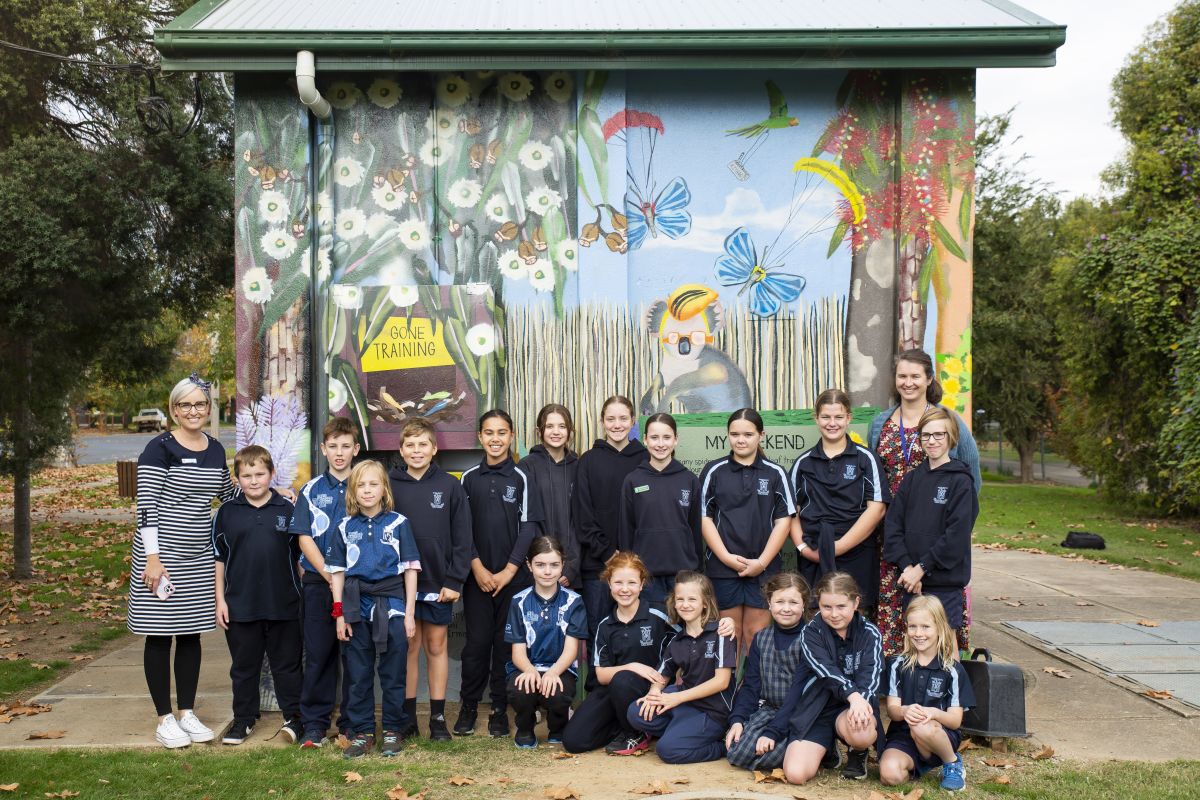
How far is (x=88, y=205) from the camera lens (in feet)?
27.9

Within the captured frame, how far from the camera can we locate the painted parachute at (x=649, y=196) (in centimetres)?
596

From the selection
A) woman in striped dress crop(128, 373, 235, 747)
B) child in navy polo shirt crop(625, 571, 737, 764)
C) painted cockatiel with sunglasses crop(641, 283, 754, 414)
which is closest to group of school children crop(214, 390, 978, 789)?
child in navy polo shirt crop(625, 571, 737, 764)

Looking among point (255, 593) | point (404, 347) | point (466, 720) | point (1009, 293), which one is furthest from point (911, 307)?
point (1009, 293)

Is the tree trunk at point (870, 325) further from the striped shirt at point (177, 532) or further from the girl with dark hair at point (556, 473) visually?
the striped shirt at point (177, 532)

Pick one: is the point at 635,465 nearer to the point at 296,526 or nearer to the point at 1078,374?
the point at 296,526

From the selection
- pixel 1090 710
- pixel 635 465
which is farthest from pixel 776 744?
pixel 1090 710

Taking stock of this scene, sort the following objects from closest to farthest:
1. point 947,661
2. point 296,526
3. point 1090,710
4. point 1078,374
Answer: point 947,661 → point 296,526 → point 1090,710 → point 1078,374

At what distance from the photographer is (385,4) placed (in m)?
6.14

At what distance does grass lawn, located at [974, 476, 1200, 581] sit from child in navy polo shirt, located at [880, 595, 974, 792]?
25.3ft

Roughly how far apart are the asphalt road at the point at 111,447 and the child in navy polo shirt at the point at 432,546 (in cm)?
2361

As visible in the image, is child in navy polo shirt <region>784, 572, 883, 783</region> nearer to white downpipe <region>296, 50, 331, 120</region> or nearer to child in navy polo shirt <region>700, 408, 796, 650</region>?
child in navy polo shirt <region>700, 408, 796, 650</region>

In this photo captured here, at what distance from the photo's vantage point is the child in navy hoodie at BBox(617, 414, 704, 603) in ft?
16.9

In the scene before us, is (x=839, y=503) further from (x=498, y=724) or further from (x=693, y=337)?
(x=498, y=724)

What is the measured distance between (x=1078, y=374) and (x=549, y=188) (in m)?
14.2
